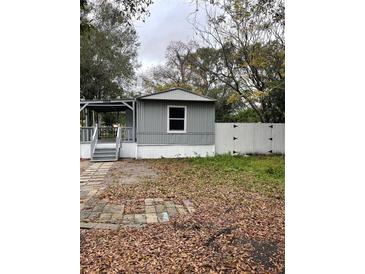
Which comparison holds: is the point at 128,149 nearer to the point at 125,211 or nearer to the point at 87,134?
the point at 87,134

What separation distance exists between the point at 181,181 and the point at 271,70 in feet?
28.7

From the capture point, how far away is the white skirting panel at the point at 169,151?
35.2ft

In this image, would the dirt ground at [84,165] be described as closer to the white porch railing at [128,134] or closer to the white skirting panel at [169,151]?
the white porch railing at [128,134]

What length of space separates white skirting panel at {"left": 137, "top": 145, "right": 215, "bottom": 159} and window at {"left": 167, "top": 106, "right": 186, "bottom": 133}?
0.68 meters

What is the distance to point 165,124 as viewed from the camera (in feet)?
Result: 35.3

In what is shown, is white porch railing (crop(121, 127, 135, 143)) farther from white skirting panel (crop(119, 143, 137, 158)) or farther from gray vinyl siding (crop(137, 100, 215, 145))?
gray vinyl siding (crop(137, 100, 215, 145))

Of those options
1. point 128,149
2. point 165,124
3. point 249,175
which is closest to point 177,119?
point 165,124

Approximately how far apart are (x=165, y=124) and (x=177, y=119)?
0.53 m

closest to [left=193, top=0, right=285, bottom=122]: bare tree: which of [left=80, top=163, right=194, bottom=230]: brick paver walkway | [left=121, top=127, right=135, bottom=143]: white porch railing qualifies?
[left=121, top=127, right=135, bottom=143]: white porch railing
